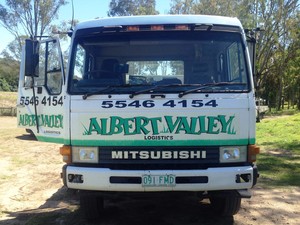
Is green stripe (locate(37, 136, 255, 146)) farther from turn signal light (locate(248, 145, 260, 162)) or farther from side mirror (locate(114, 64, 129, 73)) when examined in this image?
side mirror (locate(114, 64, 129, 73))

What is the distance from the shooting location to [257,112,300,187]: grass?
8.08 meters

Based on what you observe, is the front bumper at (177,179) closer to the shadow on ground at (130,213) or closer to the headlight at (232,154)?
the headlight at (232,154)

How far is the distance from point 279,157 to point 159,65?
6.64 metres

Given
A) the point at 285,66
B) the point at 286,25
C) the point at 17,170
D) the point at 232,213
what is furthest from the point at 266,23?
the point at 232,213

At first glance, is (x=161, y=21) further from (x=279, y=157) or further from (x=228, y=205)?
(x=279, y=157)

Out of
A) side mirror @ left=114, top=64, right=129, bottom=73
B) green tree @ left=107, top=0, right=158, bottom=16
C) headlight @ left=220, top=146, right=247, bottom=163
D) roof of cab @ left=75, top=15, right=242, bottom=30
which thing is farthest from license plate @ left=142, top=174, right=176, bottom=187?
green tree @ left=107, top=0, right=158, bottom=16

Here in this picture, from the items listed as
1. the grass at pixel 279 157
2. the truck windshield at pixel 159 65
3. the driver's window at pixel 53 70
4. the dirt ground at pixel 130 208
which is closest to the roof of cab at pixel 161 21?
the truck windshield at pixel 159 65

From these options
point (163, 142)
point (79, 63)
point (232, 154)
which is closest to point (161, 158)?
point (163, 142)

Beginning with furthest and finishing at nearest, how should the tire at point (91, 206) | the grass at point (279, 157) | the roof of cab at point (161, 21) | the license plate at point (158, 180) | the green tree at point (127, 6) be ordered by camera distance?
the green tree at point (127, 6), the grass at point (279, 157), the tire at point (91, 206), the roof of cab at point (161, 21), the license plate at point (158, 180)

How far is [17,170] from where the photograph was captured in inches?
363

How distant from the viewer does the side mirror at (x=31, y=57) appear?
504cm

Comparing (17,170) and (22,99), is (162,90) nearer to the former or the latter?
(22,99)

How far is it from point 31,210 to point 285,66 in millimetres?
30395

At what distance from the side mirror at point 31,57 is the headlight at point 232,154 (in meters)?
2.54
